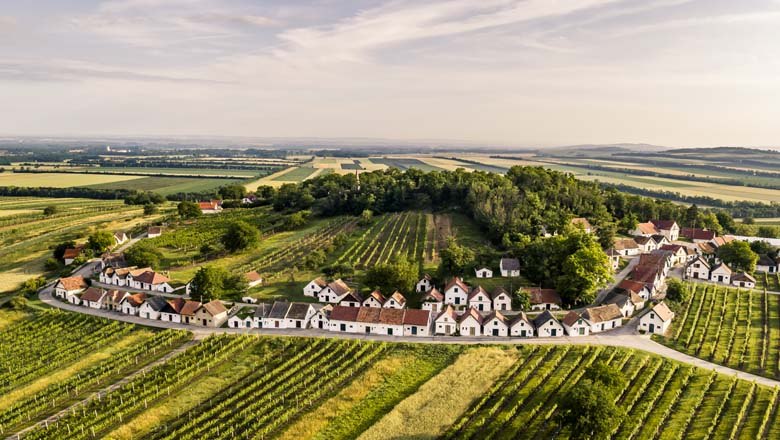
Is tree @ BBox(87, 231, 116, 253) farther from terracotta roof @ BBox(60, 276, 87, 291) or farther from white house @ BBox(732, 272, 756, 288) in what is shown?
white house @ BBox(732, 272, 756, 288)

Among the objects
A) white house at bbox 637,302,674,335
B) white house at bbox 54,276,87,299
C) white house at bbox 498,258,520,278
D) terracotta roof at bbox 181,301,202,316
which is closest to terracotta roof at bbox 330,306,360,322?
terracotta roof at bbox 181,301,202,316

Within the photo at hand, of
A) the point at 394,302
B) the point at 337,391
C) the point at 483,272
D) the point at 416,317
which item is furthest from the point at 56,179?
the point at 337,391

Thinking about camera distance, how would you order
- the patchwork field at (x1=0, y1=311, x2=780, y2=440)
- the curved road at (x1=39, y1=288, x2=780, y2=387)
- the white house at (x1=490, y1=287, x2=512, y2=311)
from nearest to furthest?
the patchwork field at (x1=0, y1=311, x2=780, y2=440), the curved road at (x1=39, y1=288, x2=780, y2=387), the white house at (x1=490, y1=287, x2=512, y2=311)

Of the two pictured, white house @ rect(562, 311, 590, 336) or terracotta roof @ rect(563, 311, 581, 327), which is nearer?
white house @ rect(562, 311, 590, 336)

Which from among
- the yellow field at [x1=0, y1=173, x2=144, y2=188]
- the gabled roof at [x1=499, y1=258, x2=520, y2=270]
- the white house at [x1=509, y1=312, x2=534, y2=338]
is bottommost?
the white house at [x1=509, y1=312, x2=534, y2=338]

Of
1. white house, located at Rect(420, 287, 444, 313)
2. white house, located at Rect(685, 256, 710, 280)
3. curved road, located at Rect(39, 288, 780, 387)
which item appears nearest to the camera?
curved road, located at Rect(39, 288, 780, 387)

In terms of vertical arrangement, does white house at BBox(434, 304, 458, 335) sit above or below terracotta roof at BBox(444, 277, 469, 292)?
below
